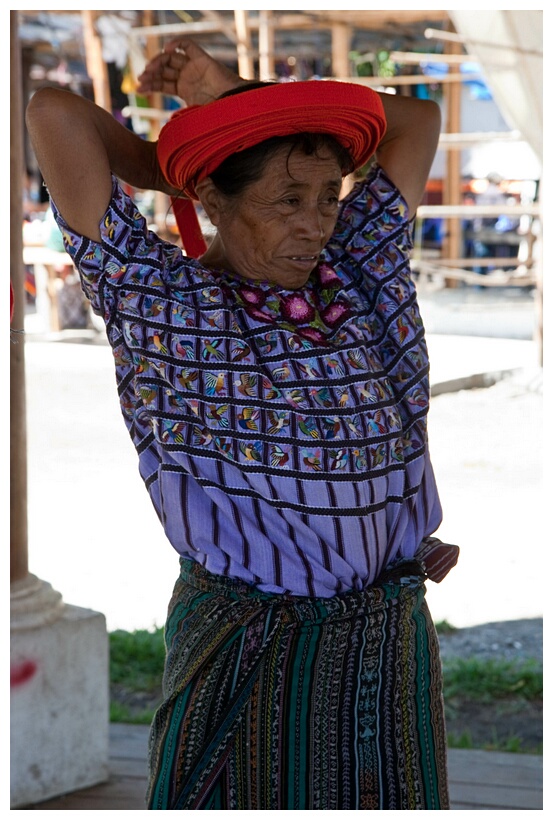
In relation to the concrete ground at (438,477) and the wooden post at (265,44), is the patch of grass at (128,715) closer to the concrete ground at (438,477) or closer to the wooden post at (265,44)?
the concrete ground at (438,477)

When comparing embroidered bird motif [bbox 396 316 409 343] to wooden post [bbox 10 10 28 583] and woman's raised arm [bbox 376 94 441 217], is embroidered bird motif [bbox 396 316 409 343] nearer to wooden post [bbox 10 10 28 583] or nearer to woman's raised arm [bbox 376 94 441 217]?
woman's raised arm [bbox 376 94 441 217]

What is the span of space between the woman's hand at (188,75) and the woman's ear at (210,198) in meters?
0.37

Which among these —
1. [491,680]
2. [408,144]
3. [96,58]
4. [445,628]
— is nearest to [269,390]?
[408,144]

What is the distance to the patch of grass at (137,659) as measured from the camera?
3.98m

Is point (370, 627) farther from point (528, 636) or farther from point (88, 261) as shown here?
point (528, 636)

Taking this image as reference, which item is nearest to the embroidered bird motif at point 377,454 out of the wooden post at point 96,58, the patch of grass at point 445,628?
the patch of grass at point 445,628

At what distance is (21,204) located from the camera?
2.78 m

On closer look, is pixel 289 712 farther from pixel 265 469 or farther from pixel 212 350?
pixel 212 350

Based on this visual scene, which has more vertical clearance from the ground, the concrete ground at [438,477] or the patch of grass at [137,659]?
the concrete ground at [438,477]

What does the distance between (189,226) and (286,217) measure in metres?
0.38

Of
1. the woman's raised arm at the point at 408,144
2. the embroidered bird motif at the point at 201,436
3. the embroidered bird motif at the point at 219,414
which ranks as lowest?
the embroidered bird motif at the point at 201,436
